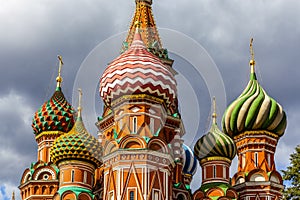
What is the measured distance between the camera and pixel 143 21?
2997 centimetres

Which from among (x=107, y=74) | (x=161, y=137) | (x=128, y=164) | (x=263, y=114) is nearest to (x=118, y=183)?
(x=128, y=164)

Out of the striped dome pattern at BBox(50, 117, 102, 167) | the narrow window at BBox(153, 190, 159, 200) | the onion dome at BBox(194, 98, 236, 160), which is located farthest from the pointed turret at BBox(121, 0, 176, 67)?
the narrow window at BBox(153, 190, 159, 200)

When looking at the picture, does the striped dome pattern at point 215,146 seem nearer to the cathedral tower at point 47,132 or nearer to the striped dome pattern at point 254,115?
the striped dome pattern at point 254,115

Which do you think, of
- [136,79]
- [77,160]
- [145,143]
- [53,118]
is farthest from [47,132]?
[145,143]

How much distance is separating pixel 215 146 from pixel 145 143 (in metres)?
5.49

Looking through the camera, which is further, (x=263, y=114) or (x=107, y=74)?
(x=263, y=114)

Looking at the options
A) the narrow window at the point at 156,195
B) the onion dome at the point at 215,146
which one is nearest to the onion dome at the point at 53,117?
the onion dome at the point at 215,146

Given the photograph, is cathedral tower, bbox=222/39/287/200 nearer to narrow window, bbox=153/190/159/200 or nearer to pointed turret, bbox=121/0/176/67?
pointed turret, bbox=121/0/176/67

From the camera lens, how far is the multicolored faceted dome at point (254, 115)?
29.7 meters

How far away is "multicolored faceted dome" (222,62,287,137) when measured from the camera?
29734 mm

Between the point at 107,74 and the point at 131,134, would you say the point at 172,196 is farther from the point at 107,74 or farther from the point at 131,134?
the point at 107,74

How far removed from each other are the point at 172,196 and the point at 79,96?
19.3 feet

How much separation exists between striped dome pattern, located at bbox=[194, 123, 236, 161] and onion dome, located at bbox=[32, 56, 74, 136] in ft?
17.4

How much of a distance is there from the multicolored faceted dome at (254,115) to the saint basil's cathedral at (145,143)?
40 millimetres
